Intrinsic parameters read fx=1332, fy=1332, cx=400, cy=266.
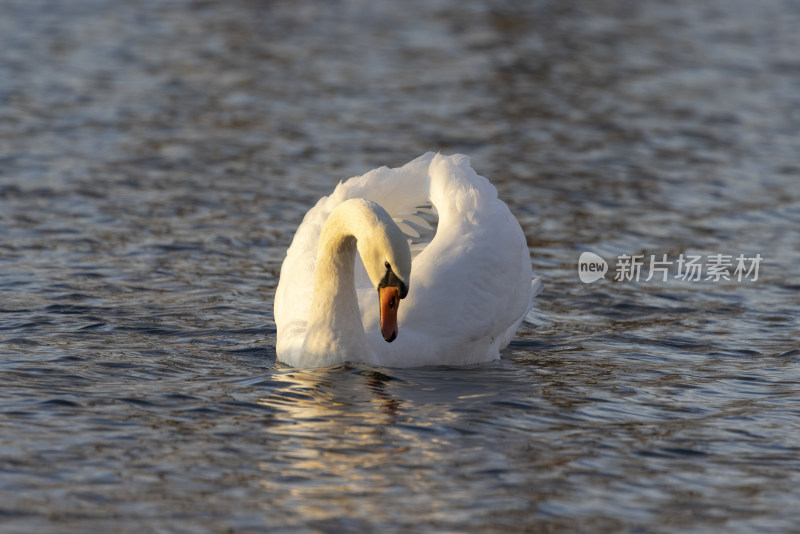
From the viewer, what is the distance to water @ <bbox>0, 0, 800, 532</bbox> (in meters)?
7.61

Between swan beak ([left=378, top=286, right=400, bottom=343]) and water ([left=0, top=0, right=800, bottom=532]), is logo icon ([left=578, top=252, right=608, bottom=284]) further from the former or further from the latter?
swan beak ([left=378, top=286, right=400, bottom=343])

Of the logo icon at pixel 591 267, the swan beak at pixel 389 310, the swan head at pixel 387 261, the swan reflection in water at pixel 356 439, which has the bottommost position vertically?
the swan reflection in water at pixel 356 439

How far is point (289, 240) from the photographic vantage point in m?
14.2

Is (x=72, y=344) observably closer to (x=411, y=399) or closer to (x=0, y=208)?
(x=411, y=399)

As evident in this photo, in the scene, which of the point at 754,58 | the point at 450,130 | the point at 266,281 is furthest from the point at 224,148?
the point at 754,58

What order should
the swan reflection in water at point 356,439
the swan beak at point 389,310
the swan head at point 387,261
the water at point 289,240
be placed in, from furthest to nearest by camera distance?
the swan beak at point 389,310, the swan head at point 387,261, the water at point 289,240, the swan reflection in water at point 356,439

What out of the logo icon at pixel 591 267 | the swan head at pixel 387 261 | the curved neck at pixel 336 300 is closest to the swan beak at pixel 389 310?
the swan head at pixel 387 261

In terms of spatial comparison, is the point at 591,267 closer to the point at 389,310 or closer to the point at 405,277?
the point at 389,310

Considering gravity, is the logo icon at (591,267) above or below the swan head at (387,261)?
below

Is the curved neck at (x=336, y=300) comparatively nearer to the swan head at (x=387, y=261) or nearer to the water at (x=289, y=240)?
the water at (x=289, y=240)

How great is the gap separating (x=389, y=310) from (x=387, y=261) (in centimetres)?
38

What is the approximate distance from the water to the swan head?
0.65 m

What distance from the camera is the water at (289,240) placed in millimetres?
7609

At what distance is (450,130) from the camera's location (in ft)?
63.9
